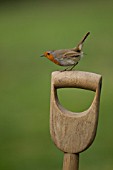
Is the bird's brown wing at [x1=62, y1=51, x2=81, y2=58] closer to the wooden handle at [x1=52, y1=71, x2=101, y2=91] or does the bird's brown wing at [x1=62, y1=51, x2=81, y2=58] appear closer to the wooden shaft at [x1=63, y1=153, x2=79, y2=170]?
the wooden handle at [x1=52, y1=71, x2=101, y2=91]

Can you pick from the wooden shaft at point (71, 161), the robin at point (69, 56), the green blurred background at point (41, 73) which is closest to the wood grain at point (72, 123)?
the wooden shaft at point (71, 161)

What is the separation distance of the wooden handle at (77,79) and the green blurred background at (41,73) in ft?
8.02

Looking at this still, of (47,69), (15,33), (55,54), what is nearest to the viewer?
(55,54)

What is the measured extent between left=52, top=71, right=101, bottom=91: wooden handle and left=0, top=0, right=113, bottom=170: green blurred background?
2.44 metres

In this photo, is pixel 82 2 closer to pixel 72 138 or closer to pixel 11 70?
pixel 11 70

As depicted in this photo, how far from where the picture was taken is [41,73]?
8.42 m

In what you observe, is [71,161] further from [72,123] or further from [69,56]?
[69,56]

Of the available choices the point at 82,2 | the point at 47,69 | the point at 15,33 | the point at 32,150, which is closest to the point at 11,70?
the point at 47,69

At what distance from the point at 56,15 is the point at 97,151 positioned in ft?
26.1

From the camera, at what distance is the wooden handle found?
2.38m

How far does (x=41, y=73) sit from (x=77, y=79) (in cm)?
601

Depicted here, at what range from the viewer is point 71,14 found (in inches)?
523

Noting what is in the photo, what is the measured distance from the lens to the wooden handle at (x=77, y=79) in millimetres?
2375

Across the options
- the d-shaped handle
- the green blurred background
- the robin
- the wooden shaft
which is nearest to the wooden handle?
the d-shaped handle
